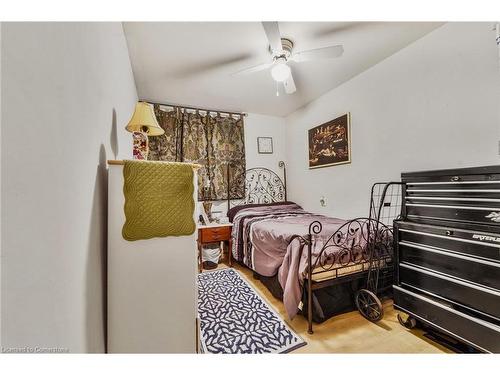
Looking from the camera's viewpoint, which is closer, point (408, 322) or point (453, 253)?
point (453, 253)

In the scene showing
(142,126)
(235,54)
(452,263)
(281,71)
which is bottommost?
(452,263)

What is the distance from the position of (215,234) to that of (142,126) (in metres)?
1.95

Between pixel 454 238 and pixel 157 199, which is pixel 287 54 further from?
pixel 454 238

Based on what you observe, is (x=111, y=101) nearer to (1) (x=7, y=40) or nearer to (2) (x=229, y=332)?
(1) (x=7, y=40)

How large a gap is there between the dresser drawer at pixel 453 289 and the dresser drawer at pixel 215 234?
2231 mm

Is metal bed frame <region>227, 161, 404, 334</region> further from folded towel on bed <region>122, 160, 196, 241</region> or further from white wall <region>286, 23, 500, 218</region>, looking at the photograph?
folded towel on bed <region>122, 160, 196, 241</region>

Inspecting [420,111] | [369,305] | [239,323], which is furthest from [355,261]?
[420,111]

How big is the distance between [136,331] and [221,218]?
2.51m

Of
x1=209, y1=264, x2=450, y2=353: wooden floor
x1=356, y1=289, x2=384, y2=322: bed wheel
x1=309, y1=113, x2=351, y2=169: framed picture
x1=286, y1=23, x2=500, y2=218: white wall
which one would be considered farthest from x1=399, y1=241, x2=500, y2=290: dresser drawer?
x1=309, y1=113, x2=351, y2=169: framed picture

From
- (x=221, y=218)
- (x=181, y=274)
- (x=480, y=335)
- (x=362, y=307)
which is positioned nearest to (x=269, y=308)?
(x=362, y=307)

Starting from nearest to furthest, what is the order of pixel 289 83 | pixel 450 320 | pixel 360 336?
pixel 450 320 → pixel 360 336 → pixel 289 83

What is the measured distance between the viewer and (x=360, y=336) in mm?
1687

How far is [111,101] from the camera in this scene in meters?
1.50
